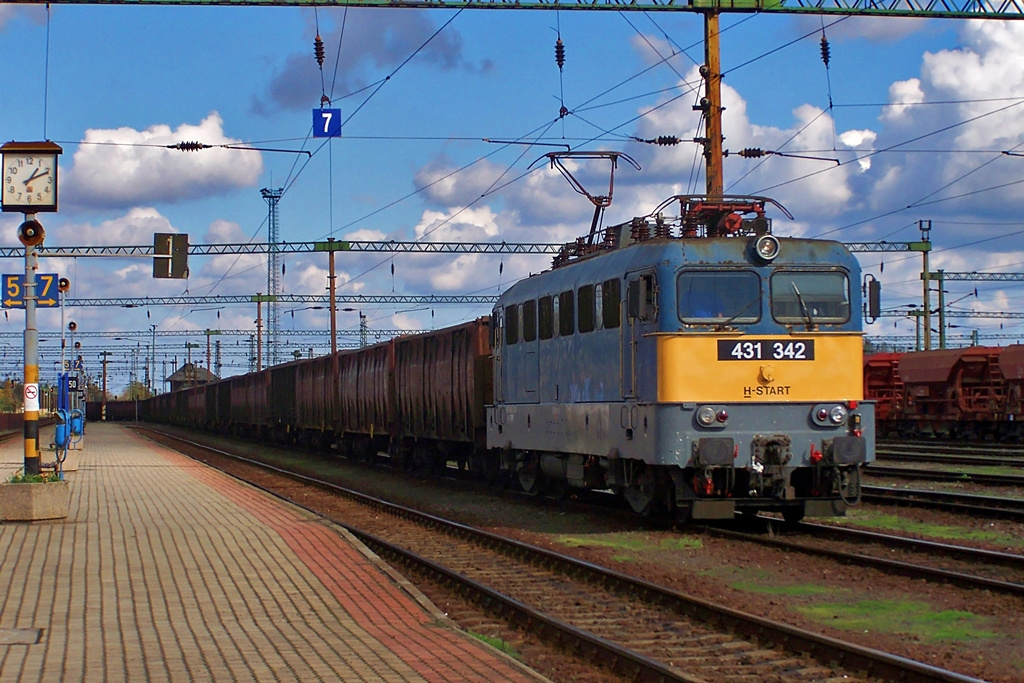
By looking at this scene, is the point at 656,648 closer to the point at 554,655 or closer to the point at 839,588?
the point at 554,655

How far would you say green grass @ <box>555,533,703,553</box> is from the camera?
13.2 m

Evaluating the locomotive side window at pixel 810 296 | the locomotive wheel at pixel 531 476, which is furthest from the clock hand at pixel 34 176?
the locomotive side window at pixel 810 296

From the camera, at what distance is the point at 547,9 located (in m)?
21.8

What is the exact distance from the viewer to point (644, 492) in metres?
14.6

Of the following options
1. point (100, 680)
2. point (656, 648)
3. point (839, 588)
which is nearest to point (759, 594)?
point (839, 588)

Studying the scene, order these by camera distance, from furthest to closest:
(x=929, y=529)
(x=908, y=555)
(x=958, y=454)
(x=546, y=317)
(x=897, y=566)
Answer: (x=958, y=454) → (x=546, y=317) → (x=929, y=529) → (x=908, y=555) → (x=897, y=566)

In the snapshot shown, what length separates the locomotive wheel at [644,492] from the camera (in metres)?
14.4

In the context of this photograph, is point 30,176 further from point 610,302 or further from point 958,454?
point 958,454

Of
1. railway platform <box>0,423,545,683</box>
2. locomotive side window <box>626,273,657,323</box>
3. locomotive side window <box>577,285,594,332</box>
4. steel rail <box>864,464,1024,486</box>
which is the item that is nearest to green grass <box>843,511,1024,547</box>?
locomotive side window <box>626,273,657,323</box>

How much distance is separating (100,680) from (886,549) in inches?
327

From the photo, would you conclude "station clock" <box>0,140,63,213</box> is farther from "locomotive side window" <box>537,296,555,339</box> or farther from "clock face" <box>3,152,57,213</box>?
"locomotive side window" <box>537,296,555,339</box>

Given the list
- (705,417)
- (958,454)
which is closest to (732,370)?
(705,417)

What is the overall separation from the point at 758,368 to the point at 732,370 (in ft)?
0.99

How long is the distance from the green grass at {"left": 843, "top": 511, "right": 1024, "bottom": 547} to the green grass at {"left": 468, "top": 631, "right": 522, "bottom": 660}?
667 centimetres
